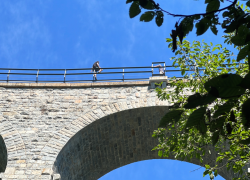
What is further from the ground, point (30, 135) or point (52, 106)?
point (52, 106)

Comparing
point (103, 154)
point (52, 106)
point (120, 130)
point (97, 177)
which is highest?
point (52, 106)

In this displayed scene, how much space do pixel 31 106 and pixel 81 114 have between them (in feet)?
5.97

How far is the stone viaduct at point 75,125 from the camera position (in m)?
9.75

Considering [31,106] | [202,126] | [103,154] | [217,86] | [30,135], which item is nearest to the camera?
[217,86]

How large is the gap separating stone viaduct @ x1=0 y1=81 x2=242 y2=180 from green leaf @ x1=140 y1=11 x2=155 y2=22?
303 inches

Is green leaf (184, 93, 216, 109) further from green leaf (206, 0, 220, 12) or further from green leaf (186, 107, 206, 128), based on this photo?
green leaf (206, 0, 220, 12)

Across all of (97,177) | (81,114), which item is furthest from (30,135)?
(97,177)

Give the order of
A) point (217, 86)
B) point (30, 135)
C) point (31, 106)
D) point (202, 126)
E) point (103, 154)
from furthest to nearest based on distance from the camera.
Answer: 1. point (103, 154)
2. point (31, 106)
3. point (30, 135)
4. point (202, 126)
5. point (217, 86)

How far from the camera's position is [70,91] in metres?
11.4

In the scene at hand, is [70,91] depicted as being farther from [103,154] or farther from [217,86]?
[217,86]

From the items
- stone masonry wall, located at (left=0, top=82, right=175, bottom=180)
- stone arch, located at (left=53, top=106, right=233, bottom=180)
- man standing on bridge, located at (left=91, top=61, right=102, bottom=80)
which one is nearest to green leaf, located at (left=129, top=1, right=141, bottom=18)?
stone masonry wall, located at (left=0, top=82, right=175, bottom=180)

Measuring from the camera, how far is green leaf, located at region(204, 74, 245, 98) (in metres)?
1.64

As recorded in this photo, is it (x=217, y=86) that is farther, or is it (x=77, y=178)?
(x=77, y=178)

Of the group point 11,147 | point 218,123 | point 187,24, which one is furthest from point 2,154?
point 218,123
